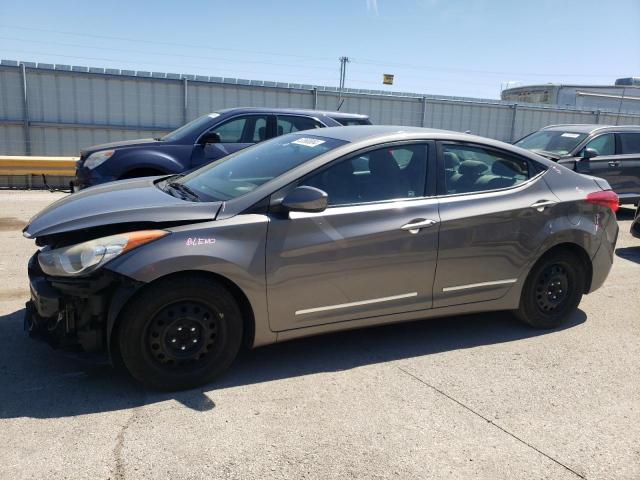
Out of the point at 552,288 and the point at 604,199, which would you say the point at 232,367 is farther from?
the point at 604,199

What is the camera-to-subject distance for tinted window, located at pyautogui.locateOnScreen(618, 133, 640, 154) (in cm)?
1028

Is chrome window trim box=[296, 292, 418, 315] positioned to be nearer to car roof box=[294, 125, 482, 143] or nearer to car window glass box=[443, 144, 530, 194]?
car window glass box=[443, 144, 530, 194]

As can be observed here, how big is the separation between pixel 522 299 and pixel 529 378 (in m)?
0.91

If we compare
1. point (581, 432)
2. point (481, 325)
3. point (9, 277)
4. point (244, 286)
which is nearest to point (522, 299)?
point (481, 325)

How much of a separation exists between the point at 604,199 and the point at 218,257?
11.1ft

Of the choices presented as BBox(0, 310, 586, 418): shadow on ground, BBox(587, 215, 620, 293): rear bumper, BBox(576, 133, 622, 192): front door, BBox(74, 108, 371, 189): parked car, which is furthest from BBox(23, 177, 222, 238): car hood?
BBox(576, 133, 622, 192): front door

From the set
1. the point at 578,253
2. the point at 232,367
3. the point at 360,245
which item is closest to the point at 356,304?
the point at 360,245

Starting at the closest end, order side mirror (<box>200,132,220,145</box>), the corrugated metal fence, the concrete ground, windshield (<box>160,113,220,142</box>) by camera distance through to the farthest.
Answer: the concrete ground, side mirror (<box>200,132,220,145</box>), windshield (<box>160,113,220,142</box>), the corrugated metal fence

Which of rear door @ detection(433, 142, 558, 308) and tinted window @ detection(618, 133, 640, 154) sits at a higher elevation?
tinted window @ detection(618, 133, 640, 154)

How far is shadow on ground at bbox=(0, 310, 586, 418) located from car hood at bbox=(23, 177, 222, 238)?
762 millimetres

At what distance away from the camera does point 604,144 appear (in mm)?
10164

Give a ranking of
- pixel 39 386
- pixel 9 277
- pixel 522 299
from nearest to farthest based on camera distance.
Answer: pixel 39 386 < pixel 522 299 < pixel 9 277

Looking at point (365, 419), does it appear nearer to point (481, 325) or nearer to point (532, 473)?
point (532, 473)

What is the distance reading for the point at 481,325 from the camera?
4.85 m
